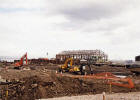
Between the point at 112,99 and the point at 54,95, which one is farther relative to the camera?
the point at 54,95

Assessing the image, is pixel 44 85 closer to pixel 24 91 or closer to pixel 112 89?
pixel 24 91

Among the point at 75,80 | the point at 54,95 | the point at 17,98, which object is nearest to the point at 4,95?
the point at 17,98

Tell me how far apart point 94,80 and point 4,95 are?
10.2 m

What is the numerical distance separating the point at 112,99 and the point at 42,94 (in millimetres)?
6133

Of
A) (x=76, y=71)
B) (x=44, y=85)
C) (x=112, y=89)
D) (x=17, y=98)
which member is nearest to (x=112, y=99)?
(x=112, y=89)

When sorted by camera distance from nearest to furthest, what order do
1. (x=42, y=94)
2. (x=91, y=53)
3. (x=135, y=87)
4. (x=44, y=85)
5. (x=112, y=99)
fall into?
(x=112, y=99) < (x=42, y=94) < (x=44, y=85) < (x=135, y=87) < (x=91, y=53)

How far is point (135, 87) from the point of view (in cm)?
1789

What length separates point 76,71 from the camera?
29328mm

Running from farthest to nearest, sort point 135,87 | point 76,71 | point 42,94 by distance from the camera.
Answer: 1. point 76,71
2. point 135,87
3. point 42,94

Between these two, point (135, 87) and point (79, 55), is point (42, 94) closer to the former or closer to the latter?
point (135, 87)

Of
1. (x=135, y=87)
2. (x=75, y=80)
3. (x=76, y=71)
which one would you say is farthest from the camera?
(x=76, y=71)

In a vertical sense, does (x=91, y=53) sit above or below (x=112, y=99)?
above

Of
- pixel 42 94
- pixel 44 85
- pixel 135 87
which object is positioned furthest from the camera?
pixel 135 87

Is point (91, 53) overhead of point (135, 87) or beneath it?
overhead
